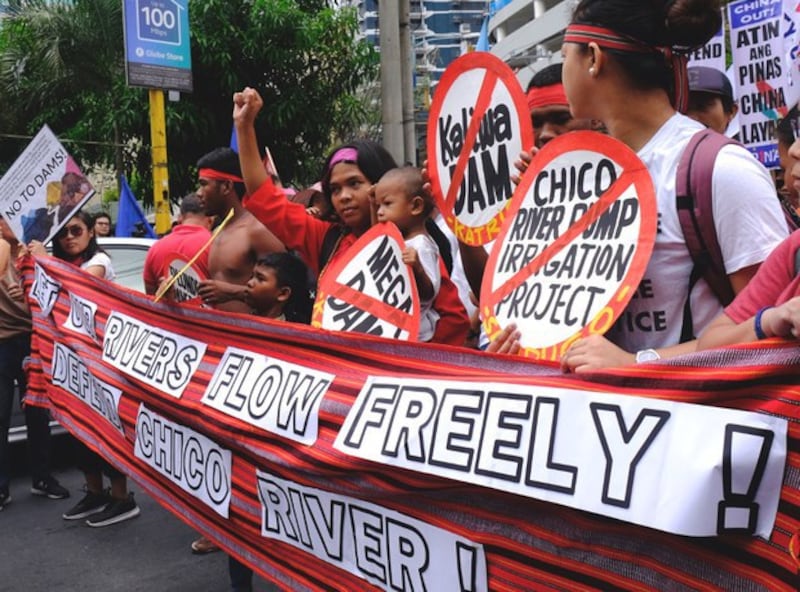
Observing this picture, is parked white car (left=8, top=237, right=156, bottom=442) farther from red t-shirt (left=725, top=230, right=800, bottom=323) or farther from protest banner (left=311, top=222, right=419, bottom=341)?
red t-shirt (left=725, top=230, right=800, bottom=323)

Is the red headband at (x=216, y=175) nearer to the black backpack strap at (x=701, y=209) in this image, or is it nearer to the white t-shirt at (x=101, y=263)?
the white t-shirt at (x=101, y=263)

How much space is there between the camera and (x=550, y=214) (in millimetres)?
2023

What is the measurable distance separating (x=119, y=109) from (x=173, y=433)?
12.1 meters

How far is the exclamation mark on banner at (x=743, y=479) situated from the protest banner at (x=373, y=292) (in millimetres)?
1196

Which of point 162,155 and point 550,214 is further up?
point 162,155

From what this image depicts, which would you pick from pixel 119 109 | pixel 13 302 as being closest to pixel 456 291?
pixel 13 302

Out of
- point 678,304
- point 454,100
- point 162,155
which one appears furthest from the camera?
point 162,155

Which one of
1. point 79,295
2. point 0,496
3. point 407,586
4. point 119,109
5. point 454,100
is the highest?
point 119,109

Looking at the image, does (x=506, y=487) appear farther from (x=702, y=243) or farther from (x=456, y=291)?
(x=456, y=291)

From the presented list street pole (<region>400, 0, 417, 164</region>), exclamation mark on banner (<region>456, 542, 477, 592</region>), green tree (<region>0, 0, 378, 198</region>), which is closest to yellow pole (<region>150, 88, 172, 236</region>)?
street pole (<region>400, 0, 417, 164</region>)

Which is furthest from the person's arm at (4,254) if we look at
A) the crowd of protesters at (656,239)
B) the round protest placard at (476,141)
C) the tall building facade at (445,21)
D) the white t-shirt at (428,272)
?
the tall building facade at (445,21)

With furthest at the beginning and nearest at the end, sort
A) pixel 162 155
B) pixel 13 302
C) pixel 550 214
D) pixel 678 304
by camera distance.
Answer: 1. pixel 162 155
2. pixel 13 302
3. pixel 550 214
4. pixel 678 304

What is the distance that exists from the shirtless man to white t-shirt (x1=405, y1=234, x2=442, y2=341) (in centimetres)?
108

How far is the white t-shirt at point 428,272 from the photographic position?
8.97ft
